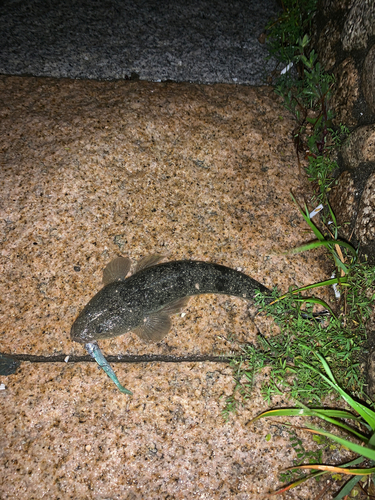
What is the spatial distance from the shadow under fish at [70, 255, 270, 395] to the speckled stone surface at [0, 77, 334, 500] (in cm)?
11

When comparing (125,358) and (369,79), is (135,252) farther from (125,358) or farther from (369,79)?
(369,79)

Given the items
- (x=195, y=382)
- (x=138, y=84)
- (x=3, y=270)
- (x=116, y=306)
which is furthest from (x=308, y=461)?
(x=138, y=84)

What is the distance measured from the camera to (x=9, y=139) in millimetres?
3527

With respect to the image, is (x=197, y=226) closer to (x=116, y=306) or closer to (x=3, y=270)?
(x=116, y=306)

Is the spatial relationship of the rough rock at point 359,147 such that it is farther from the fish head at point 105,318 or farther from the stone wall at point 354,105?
the fish head at point 105,318

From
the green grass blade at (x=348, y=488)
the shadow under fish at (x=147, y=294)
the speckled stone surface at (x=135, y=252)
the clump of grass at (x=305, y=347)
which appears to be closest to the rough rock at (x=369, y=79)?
the speckled stone surface at (x=135, y=252)

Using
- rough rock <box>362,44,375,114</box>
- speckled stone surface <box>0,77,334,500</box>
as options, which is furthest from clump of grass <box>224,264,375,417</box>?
rough rock <box>362,44,375,114</box>

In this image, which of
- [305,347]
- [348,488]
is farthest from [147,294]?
[348,488]

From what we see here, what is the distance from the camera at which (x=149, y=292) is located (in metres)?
3.00

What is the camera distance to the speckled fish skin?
286 centimetres

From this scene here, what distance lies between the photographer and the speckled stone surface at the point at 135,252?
2584 mm

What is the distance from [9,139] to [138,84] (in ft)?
5.16

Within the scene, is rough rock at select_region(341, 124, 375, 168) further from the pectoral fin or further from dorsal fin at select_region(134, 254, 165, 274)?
the pectoral fin

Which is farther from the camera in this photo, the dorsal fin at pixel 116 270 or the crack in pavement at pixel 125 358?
the dorsal fin at pixel 116 270
